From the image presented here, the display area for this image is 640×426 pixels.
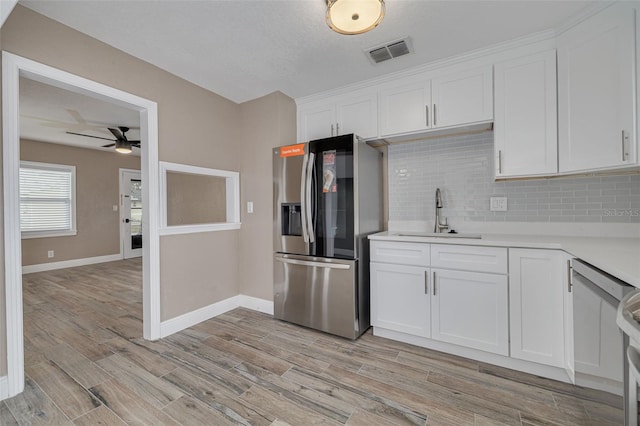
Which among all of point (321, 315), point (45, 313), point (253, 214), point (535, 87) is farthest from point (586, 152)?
point (45, 313)

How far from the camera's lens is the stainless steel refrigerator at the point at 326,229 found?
249 cm

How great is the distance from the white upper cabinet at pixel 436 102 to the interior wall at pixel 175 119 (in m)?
1.89

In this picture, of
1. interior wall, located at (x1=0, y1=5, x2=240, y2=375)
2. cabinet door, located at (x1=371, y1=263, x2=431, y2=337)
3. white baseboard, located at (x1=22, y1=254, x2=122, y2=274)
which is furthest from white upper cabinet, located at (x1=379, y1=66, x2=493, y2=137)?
white baseboard, located at (x1=22, y1=254, x2=122, y2=274)

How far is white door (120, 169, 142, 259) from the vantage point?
654cm

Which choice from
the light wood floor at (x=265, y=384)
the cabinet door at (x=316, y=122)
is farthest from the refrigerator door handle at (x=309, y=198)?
the light wood floor at (x=265, y=384)

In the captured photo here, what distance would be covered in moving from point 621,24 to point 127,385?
3.99m

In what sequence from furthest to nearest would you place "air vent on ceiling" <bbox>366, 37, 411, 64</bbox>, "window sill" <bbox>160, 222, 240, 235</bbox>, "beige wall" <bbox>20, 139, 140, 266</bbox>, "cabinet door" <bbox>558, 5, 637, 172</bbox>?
"beige wall" <bbox>20, 139, 140, 266</bbox>, "window sill" <bbox>160, 222, 240, 235</bbox>, "air vent on ceiling" <bbox>366, 37, 411, 64</bbox>, "cabinet door" <bbox>558, 5, 637, 172</bbox>

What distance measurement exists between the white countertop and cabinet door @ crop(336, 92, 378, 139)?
1.12 meters

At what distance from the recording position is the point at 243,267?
335 centimetres

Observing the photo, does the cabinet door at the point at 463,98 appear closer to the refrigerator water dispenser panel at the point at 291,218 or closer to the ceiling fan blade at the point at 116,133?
the refrigerator water dispenser panel at the point at 291,218

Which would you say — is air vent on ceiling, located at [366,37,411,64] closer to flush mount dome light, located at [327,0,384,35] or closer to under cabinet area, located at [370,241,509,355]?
flush mount dome light, located at [327,0,384,35]

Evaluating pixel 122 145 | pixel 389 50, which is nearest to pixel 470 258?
pixel 389 50

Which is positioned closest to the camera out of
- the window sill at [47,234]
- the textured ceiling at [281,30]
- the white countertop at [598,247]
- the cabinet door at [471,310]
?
the white countertop at [598,247]

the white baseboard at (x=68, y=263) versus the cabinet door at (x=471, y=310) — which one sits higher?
Answer: the cabinet door at (x=471, y=310)
